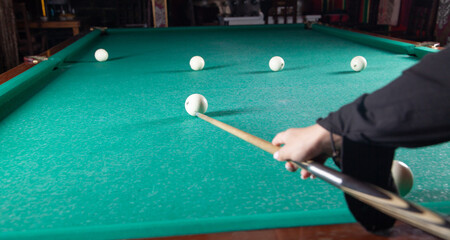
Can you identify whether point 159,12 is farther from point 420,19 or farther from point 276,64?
point 276,64

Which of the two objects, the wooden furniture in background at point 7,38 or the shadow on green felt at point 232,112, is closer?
the shadow on green felt at point 232,112

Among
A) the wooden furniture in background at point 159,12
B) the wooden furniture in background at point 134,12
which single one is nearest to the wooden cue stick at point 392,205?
the wooden furniture in background at point 134,12

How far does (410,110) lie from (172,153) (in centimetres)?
81

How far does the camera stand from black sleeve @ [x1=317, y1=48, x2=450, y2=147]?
60 centimetres

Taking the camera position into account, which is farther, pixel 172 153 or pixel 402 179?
pixel 172 153

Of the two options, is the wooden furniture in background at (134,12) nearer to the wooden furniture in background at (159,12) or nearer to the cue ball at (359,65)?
the wooden furniture in background at (159,12)

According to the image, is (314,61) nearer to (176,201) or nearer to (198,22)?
(176,201)

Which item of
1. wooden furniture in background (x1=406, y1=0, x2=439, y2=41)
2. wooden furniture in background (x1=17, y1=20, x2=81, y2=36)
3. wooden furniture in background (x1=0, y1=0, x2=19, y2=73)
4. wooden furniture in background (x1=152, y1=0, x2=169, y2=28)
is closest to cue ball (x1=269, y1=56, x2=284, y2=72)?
wooden furniture in background (x1=406, y1=0, x2=439, y2=41)

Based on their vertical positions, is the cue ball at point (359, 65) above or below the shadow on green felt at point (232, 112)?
above

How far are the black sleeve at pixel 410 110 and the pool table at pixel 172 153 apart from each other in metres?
0.21

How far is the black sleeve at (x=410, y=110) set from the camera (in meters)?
0.60

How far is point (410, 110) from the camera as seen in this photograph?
0.61 meters

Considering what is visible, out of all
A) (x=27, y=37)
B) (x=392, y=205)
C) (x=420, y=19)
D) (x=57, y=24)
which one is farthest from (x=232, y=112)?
(x=420, y=19)

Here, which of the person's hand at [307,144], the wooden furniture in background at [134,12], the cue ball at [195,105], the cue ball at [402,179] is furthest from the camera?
the wooden furniture in background at [134,12]
